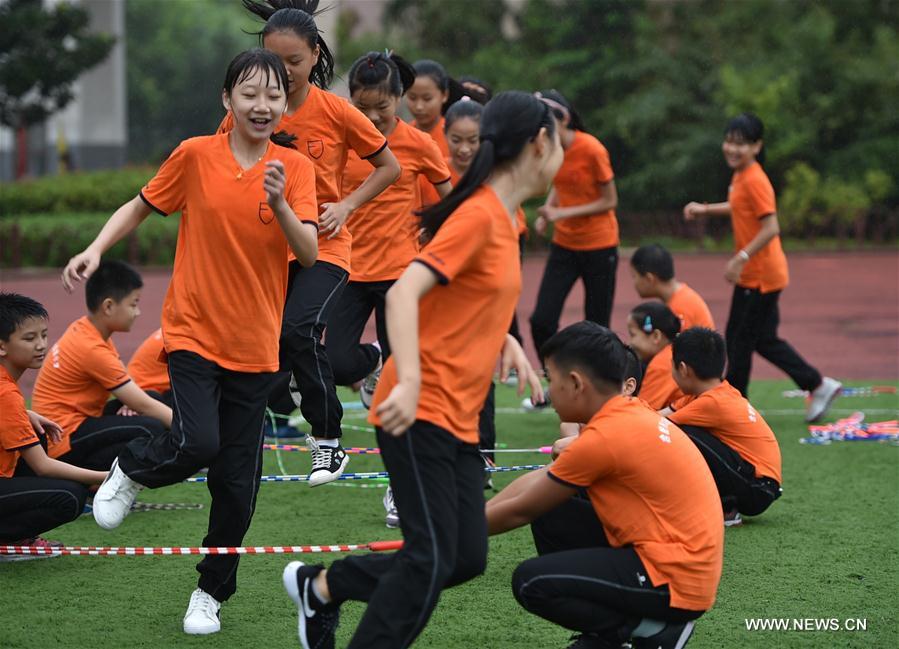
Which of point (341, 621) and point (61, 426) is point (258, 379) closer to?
point (341, 621)

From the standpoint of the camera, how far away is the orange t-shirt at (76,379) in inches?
254

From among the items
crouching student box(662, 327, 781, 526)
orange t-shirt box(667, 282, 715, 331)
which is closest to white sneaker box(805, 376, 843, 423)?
orange t-shirt box(667, 282, 715, 331)

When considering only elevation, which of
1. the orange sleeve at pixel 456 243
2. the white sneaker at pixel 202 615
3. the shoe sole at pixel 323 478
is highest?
the orange sleeve at pixel 456 243

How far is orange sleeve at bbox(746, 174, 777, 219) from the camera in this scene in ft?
29.7

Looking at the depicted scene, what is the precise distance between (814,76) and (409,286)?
25942 mm

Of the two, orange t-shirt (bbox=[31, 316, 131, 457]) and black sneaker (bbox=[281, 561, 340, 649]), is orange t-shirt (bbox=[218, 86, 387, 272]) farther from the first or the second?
black sneaker (bbox=[281, 561, 340, 649])

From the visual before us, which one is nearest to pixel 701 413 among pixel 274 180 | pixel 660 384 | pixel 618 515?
pixel 660 384

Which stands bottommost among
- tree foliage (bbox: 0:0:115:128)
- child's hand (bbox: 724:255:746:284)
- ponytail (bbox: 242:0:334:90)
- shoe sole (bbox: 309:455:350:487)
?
tree foliage (bbox: 0:0:115:128)

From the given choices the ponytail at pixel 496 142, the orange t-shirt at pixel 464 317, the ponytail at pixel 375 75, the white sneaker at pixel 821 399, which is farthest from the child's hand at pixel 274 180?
the white sneaker at pixel 821 399

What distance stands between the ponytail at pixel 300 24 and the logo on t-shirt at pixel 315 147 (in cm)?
38

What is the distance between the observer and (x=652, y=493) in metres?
4.14

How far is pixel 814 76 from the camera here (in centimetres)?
2755

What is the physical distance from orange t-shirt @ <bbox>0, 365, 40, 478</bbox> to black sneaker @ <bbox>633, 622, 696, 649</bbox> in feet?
9.91

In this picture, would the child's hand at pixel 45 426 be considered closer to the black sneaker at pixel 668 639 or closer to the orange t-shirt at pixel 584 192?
the black sneaker at pixel 668 639
